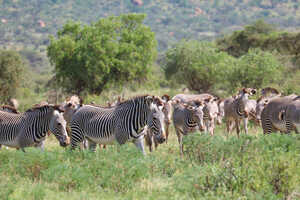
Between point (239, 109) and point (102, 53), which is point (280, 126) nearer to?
point (239, 109)

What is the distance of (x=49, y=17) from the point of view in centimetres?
18225

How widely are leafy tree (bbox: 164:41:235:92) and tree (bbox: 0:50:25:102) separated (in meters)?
12.0

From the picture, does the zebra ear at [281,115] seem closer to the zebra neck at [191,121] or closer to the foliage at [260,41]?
the zebra neck at [191,121]

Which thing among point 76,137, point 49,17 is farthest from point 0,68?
point 49,17

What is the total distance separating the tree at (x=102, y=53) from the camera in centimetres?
2808

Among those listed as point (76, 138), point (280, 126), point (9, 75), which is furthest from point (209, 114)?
point (9, 75)

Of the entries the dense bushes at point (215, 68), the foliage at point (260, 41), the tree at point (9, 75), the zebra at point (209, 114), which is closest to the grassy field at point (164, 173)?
the zebra at point (209, 114)

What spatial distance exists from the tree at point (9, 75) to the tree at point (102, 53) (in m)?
3.22

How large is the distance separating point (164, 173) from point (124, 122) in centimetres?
144

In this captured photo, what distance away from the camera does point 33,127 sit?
981cm

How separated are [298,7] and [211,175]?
195 m

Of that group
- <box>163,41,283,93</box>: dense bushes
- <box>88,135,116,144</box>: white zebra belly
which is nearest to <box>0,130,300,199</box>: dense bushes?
<box>88,135,116,144</box>: white zebra belly

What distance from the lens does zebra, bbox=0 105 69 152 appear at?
31.0ft

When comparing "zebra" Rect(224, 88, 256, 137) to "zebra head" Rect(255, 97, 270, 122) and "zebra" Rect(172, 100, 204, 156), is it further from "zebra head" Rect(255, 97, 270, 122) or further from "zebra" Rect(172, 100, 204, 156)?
"zebra" Rect(172, 100, 204, 156)
